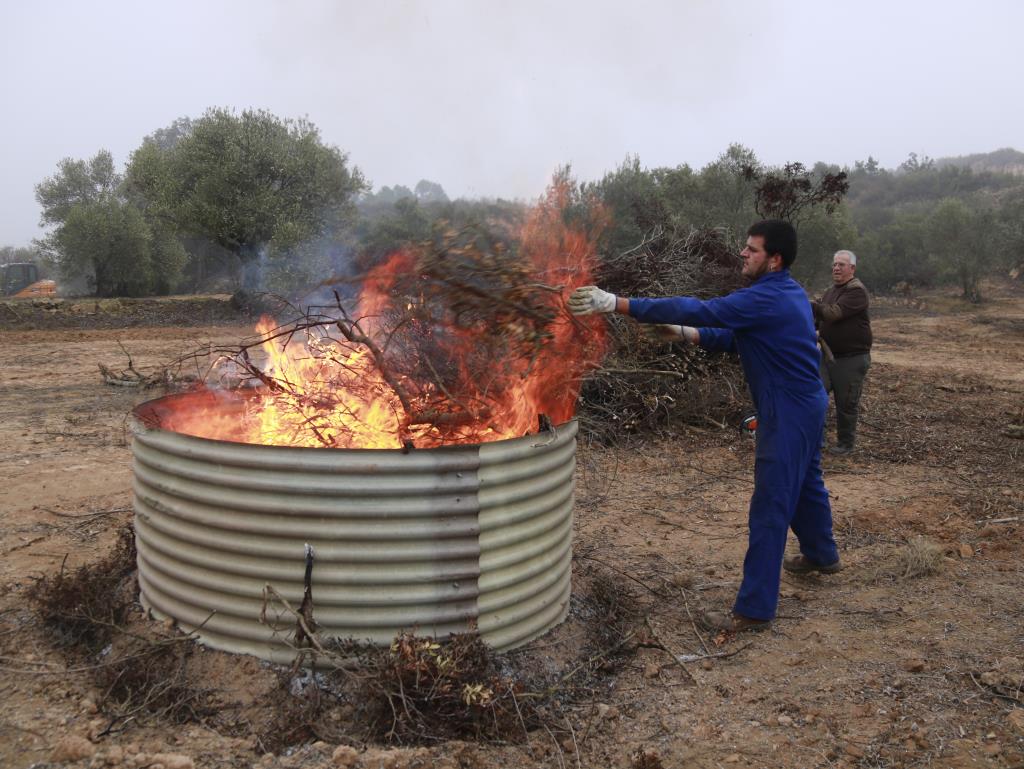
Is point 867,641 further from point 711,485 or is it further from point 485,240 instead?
point 711,485

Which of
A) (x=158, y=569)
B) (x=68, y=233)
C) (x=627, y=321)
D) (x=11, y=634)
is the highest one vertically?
(x=68, y=233)

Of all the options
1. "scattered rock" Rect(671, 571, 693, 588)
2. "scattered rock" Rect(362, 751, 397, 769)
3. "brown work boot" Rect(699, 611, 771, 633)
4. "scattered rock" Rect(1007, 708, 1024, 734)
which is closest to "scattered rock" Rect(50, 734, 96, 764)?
"scattered rock" Rect(362, 751, 397, 769)

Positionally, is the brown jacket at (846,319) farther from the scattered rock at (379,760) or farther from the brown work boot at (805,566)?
the scattered rock at (379,760)

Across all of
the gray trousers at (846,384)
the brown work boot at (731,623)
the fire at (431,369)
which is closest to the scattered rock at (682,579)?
the brown work boot at (731,623)

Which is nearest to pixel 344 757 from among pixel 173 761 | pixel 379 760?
pixel 379 760

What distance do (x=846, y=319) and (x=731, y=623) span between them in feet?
15.6

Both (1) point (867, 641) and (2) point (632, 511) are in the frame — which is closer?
(1) point (867, 641)

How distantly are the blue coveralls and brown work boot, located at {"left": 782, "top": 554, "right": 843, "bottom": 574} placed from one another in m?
0.96

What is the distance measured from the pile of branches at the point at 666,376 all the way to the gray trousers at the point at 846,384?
1346mm

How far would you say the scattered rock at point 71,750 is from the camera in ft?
8.81

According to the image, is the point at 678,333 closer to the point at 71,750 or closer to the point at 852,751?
the point at 852,751

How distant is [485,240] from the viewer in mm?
3775

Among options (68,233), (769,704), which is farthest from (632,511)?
(68,233)

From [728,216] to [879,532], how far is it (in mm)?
18454
